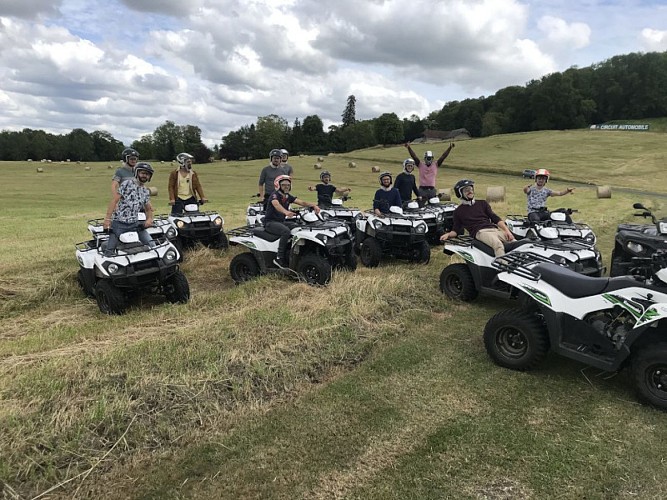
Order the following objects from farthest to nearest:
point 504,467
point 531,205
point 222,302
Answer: point 531,205 < point 222,302 < point 504,467

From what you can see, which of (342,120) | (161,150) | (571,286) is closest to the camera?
(571,286)

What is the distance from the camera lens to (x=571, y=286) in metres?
4.28

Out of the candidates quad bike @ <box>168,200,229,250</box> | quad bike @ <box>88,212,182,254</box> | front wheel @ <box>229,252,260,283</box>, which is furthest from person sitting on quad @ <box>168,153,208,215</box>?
front wheel @ <box>229,252,260,283</box>

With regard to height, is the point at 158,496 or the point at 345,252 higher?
the point at 345,252

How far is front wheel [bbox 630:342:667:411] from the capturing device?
12.5ft

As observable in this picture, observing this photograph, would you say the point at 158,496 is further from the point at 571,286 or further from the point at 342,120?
the point at 342,120

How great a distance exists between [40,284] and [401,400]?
18.4ft

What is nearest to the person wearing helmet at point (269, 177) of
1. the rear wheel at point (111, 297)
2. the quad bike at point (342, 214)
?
the quad bike at point (342, 214)

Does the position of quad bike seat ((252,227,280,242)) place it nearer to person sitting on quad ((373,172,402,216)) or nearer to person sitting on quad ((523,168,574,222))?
person sitting on quad ((373,172,402,216))

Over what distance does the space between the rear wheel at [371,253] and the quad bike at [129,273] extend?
330cm

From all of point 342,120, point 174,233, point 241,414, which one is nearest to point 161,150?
point 342,120

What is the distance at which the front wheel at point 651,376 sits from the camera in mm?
3825

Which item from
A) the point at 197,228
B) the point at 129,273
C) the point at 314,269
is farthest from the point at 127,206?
the point at 197,228

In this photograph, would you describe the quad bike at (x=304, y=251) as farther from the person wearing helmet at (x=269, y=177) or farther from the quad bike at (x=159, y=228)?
the quad bike at (x=159, y=228)
